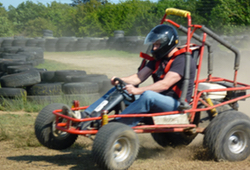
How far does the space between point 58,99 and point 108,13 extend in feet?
70.0

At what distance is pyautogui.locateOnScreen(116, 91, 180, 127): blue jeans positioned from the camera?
12.0 ft

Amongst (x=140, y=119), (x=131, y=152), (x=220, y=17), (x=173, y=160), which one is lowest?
(x=173, y=160)

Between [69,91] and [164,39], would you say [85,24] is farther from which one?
[164,39]

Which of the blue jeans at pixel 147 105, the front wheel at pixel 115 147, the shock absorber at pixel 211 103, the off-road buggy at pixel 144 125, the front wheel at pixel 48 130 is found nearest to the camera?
the front wheel at pixel 115 147

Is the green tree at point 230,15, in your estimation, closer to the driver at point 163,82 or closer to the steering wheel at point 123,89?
the driver at point 163,82

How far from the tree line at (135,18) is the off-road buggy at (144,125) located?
641 inches

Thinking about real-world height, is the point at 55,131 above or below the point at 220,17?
below

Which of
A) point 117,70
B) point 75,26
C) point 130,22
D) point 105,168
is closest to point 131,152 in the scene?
point 105,168

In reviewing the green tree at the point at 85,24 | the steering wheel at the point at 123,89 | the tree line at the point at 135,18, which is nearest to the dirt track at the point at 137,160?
the steering wheel at the point at 123,89

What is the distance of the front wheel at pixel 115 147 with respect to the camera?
321 cm

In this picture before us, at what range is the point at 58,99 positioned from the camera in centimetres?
673

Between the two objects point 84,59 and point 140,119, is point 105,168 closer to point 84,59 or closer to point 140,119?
point 140,119

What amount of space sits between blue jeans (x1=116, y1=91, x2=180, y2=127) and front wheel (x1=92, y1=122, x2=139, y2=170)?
0.29 meters

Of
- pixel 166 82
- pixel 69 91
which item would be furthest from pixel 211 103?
pixel 69 91
